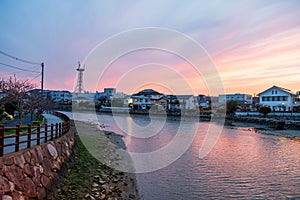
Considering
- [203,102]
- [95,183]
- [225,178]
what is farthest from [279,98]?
[95,183]

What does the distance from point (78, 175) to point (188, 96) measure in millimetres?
72695

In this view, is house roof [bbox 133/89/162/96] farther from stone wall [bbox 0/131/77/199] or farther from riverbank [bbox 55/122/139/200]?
stone wall [bbox 0/131/77/199]

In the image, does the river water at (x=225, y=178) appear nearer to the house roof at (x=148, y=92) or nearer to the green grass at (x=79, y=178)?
the green grass at (x=79, y=178)

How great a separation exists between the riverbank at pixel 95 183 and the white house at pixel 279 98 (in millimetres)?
50213

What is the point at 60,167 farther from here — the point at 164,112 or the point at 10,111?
the point at 164,112

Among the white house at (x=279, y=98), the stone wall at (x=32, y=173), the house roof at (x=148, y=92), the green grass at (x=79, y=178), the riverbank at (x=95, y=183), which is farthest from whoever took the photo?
the house roof at (x=148, y=92)

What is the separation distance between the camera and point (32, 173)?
6.15 meters

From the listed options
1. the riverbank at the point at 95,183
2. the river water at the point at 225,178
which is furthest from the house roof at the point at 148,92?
the riverbank at the point at 95,183

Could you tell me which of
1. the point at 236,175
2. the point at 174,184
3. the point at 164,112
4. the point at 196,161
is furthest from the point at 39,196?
the point at 164,112

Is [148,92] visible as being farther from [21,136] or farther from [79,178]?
[79,178]

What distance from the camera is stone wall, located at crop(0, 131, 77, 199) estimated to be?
16.6ft

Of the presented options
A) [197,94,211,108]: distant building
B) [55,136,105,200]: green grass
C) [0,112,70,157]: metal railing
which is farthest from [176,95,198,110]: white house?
[0,112,70,157]: metal railing

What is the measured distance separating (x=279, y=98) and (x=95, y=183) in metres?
53.0

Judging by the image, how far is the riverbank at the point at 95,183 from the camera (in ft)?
24.9
